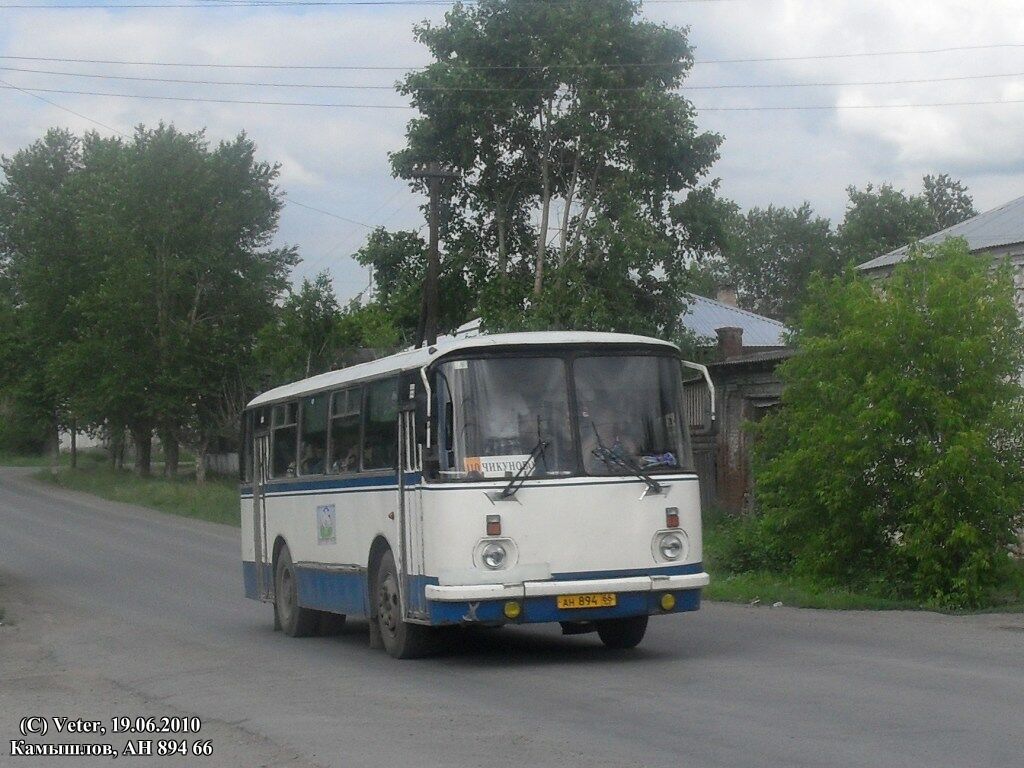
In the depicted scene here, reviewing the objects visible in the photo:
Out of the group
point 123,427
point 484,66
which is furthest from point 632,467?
point 123,427

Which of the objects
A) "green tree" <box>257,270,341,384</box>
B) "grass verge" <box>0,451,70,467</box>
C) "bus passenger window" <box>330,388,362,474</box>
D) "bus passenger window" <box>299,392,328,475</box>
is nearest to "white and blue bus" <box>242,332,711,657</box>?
"bus passenger window" <box>330,388,362,474</box>

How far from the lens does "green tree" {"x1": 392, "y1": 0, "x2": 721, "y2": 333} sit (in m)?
32.3

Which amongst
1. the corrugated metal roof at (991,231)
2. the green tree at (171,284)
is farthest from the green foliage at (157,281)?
the corrugated metal roof at (991,231)

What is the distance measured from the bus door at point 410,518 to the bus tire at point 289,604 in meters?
3.87

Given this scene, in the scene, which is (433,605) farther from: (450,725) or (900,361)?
(900,361)

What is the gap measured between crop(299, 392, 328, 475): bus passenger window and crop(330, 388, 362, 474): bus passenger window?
332 mm

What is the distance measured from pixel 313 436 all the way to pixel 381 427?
229 centimetres

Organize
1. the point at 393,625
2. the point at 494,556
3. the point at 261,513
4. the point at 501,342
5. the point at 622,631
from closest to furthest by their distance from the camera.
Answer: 1. the point at 494,556
2. the point at 501,342
3. the point at 393,625
4. the point at 622,631
5. the point at 261,513

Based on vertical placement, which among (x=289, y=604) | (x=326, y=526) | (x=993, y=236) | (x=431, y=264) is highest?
(x=431, y=264)

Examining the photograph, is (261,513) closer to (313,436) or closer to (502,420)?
(313,436)

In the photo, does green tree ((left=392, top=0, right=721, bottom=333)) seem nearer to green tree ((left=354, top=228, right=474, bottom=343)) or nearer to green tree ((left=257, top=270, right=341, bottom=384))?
green tree ((left=354, top=228, right=474, bottom=343))

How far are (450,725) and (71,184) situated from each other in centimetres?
5877

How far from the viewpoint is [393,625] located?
13.9m

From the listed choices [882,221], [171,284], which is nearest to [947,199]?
[882,221]
